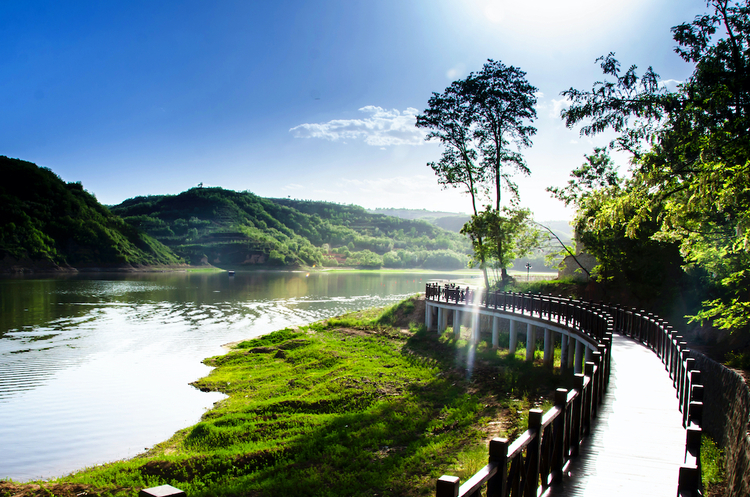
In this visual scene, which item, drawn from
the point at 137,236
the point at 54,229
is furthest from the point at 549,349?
the point at 137,236

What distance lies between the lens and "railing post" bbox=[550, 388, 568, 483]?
5.19m

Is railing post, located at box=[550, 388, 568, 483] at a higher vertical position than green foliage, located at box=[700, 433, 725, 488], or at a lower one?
higher

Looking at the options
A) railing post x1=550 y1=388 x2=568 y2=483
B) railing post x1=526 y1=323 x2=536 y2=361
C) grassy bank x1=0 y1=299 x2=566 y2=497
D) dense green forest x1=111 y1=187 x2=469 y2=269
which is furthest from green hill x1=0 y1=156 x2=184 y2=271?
railing post x1=550 y1=388 x2=568 y2=483

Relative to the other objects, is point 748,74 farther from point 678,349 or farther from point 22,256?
point 22,256

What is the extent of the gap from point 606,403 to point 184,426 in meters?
11.7

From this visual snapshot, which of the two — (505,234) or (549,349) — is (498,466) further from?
(505,234)

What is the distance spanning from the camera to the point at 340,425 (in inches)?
472

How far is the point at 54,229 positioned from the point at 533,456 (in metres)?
128

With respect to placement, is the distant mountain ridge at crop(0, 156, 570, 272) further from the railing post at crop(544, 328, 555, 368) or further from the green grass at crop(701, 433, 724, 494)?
the green grass at crop(701, 433, 724, 494)

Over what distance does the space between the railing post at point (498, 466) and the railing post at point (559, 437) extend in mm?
1753

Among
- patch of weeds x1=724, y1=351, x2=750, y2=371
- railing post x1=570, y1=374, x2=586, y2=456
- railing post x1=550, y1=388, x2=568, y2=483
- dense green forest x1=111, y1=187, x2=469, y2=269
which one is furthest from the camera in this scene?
dense green forest x1=111, y1=187, x2=469, y2=269

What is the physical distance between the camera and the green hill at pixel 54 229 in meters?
95.3

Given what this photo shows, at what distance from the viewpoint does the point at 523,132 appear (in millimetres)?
30688

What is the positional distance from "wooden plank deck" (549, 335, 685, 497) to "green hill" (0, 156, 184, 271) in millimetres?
110492
